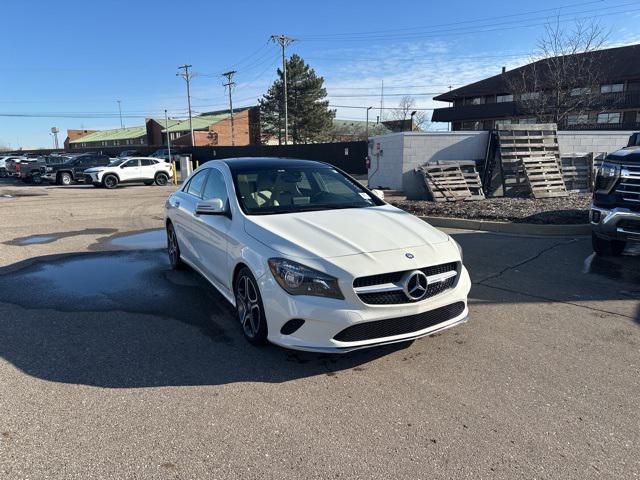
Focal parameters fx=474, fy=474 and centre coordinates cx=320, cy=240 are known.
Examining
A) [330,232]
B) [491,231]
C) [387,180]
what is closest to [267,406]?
[330,232]

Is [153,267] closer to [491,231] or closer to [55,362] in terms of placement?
[55,362]

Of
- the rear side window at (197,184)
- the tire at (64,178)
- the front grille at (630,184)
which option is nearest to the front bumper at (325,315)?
the rear side window at (197,184)

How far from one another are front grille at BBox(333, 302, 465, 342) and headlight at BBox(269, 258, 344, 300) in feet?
0.89

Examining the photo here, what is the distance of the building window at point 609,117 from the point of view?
42594 millimetres

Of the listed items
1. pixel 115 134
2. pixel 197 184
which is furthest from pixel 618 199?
pixel 115 134

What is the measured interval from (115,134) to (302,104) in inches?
2457

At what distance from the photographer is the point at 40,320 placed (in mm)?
4707

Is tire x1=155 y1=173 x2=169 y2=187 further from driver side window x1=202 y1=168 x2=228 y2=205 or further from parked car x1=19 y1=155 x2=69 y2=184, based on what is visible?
driver side window x1=202 y1=168 x2=228 y2=205

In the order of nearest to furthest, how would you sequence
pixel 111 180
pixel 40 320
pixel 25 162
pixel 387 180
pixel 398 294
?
pixel 398 294 → pixel 40 320 → pixel 387 180 → pixel 111 180 → pixel 25 162

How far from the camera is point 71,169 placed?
2627cm

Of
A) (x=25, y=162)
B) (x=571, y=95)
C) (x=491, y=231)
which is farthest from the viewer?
(x=25, y=162)

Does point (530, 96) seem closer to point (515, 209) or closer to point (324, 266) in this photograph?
point (515, 209)

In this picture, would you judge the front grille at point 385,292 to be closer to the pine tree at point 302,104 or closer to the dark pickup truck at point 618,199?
the dark pickup truck at point 618,199

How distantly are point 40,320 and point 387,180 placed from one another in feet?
38.4
